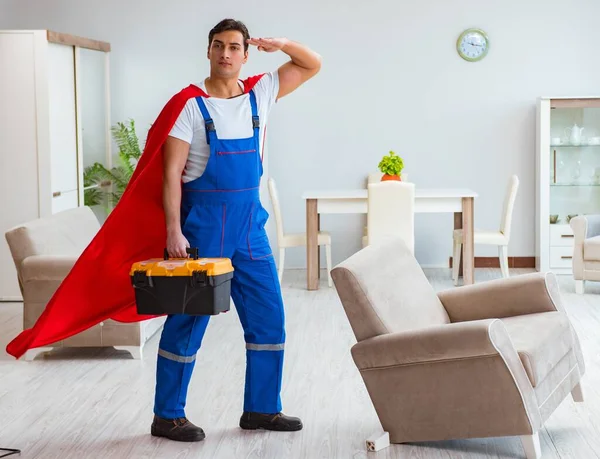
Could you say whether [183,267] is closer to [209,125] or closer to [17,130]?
[209,125]

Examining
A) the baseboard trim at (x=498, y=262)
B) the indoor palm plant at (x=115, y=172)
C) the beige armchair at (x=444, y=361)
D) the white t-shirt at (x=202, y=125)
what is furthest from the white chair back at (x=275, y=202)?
the white t-shirt at (x=202, y=125)

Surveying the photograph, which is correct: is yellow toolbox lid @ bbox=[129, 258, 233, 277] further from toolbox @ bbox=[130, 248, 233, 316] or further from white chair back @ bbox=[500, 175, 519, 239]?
white chair back @ bbox=[500, 175, 519, 239]

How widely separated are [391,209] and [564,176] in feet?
6.07

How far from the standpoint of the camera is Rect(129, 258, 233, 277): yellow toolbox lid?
354 cm

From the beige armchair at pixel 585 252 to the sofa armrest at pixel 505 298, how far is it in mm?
3274

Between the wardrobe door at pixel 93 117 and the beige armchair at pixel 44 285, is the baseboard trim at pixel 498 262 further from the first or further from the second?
the beige armchair at pixel 44 285

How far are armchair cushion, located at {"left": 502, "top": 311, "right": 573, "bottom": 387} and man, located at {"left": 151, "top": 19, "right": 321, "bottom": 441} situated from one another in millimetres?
938

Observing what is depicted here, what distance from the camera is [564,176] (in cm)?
854

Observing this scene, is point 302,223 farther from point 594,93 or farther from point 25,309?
point 25,309

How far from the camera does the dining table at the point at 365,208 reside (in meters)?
7.78

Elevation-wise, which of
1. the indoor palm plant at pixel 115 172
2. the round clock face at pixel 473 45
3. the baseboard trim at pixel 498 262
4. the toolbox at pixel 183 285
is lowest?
the baseboard trim at pixel 498 262

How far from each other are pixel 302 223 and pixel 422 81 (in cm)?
167

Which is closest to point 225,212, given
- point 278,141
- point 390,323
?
point 390,323

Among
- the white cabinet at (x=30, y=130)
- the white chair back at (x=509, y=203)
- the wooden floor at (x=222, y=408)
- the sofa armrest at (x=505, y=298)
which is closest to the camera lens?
the wooden floor at (x=222, y=408)
